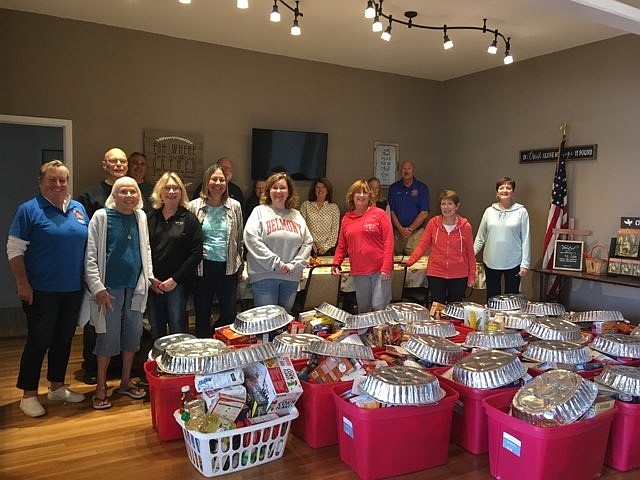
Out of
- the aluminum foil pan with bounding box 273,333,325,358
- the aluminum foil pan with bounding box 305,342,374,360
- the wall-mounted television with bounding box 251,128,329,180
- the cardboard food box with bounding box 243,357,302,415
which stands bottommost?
the cardboard food box with bounding box 243,357,302,415

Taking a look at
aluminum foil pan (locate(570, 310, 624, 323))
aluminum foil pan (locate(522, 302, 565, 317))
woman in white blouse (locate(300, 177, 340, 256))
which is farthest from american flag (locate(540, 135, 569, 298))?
woman in white blouse (locate(300, 177, 340, 256))

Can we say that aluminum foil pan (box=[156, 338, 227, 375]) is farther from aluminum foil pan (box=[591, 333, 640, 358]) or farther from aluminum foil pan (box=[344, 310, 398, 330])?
aluminum foil pan (box=[591, 333, 640, 358])

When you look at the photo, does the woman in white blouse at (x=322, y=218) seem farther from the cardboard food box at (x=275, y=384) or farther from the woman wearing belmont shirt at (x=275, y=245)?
the cardboard food box at (x=275, y=384)

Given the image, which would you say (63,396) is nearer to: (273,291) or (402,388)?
(273,291)

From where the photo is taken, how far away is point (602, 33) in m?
4.79

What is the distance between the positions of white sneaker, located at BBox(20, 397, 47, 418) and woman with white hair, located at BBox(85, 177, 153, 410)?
0.27 metres

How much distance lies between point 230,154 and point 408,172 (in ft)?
6.37

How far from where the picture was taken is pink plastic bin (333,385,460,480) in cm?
227

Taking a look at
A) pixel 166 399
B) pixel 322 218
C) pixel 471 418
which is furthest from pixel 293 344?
pixel 322 218

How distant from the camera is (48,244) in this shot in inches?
114

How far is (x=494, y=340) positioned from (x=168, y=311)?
1949mm

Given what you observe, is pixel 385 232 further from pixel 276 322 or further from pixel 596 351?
pixel 596 351

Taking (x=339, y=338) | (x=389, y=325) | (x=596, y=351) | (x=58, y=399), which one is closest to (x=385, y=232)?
(x=389, y=325)

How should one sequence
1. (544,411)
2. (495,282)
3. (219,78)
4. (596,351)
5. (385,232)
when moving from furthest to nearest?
1. (219,78)
2. (495,282)
3. (385,232)
4. (596,351)
5. (544,411)
